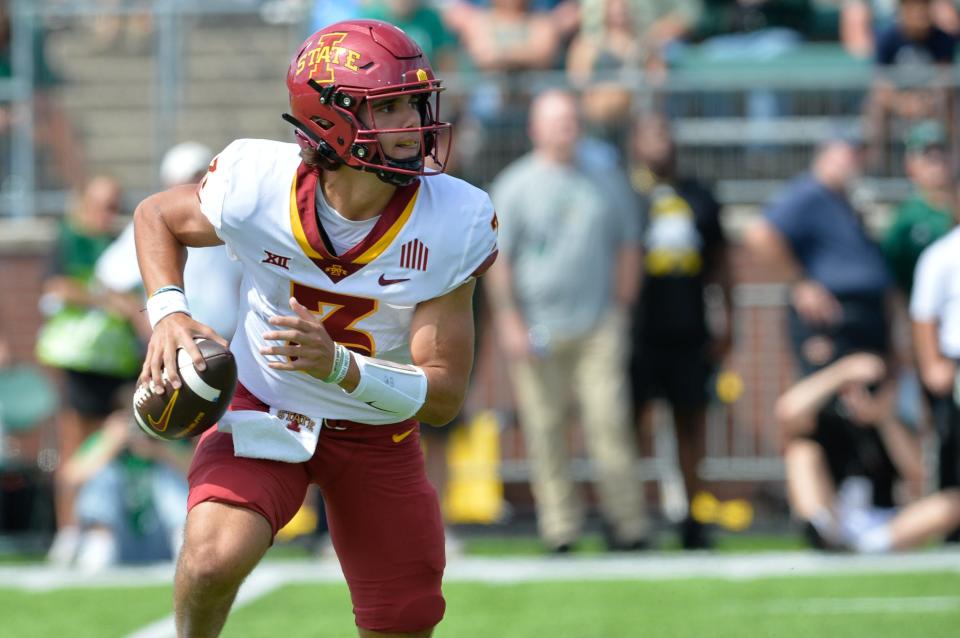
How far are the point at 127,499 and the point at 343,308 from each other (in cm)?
502

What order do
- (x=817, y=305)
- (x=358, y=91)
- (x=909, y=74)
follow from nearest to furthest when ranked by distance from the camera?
(x=358, y=91), (x=817, y=305), (x=909, y=74)

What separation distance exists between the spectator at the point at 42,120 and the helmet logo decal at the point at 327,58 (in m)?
7.64

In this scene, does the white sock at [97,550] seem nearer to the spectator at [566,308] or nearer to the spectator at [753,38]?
the spectator at [566,308]

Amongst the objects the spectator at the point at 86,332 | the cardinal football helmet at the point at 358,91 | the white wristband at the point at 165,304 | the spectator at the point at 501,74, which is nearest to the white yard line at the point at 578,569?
the spectator at the point at 86,332

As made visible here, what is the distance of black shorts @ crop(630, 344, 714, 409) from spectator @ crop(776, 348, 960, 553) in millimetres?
557

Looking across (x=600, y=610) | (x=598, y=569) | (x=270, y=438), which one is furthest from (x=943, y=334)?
(x=270, y=438)

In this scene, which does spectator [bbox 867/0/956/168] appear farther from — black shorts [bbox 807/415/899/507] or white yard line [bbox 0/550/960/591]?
white yard line [bbox 0/550/960/591]

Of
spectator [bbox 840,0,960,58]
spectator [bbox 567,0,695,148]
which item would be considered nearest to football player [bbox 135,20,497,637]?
spectator [bbox 567,0,695,148]

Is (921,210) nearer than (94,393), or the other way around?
(94,393)

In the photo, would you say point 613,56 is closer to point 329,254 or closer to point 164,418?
point 329,254

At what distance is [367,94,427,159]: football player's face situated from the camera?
14.4 feet

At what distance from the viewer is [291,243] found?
4441 millimetres

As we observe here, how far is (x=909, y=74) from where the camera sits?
11.1 m

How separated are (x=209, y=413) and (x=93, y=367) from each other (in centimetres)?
532
